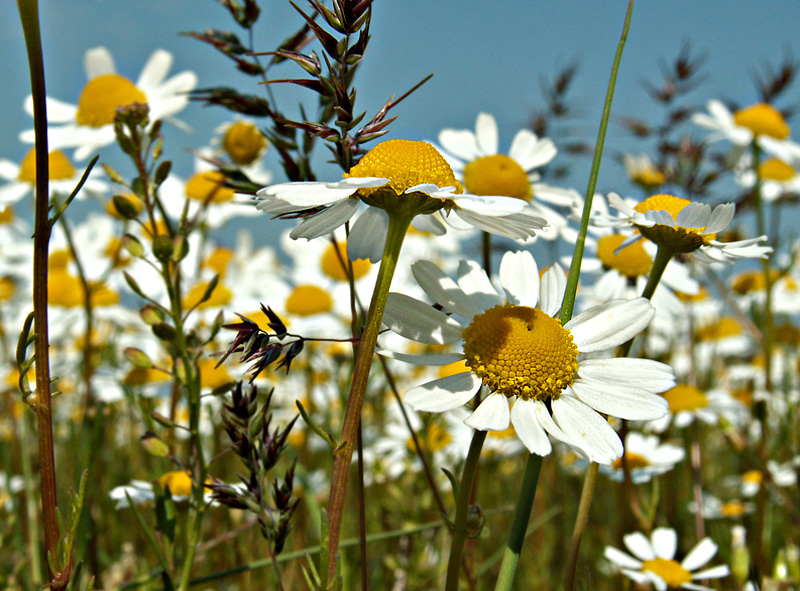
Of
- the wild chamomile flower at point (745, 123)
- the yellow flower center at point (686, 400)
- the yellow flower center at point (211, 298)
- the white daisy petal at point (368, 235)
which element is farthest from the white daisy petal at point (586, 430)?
the wild chamomile flower at point (745, 123)

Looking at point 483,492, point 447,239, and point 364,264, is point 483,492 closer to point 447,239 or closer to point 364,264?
point 364,264

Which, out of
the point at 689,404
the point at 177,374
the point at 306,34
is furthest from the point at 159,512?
the point at 689,404

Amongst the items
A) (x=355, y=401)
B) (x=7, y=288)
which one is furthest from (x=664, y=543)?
(x=7, y=288)

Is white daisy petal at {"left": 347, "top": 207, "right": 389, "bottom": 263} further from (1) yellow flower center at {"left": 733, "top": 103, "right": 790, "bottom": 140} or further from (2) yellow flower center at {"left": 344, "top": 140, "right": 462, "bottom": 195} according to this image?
(1) yellow flower center at {"left": 733, "top": 103, "right": 790, "bottom": 140}

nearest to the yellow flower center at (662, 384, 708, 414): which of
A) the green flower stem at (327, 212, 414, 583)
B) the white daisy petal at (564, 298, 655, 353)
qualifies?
the white daisy petal at (564, 298, 655, 353)

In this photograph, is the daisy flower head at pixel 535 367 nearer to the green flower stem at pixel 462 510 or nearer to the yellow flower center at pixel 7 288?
the green flower stem at pixel 462 510

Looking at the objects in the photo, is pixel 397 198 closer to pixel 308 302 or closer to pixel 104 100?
pixel 104 100
